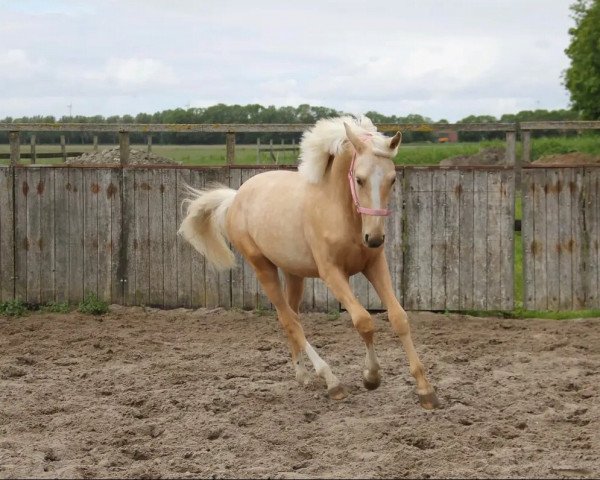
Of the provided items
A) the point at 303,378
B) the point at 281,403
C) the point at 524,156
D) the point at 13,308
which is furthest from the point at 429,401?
the point at 13,308

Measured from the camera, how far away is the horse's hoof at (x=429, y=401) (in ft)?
19.9

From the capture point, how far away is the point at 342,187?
21.1ft

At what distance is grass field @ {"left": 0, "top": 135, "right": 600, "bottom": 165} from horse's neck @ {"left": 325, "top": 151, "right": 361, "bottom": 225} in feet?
27.1

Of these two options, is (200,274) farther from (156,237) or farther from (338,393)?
(338,393)

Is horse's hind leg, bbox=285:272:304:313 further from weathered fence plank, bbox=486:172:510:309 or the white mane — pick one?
weathered fence plank, bbox=486:172:510:309

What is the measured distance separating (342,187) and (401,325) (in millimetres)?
989

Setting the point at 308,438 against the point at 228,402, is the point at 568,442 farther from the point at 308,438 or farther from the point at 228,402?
the point at 228,402

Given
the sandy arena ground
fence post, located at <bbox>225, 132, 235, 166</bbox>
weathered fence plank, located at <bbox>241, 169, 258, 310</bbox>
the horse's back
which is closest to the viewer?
the sandy arena ground

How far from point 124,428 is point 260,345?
290 cm

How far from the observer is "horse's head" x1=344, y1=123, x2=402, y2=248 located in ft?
19.2

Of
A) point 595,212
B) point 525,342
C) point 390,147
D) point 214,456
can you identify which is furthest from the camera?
point 595,212

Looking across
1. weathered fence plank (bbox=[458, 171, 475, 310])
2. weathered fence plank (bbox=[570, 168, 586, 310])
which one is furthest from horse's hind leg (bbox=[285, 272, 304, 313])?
weathered fence plank (bbox=[570, 168, 586, 310])

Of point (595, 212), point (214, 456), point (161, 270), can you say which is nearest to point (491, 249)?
point (595, 212)

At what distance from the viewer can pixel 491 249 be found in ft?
32.6
